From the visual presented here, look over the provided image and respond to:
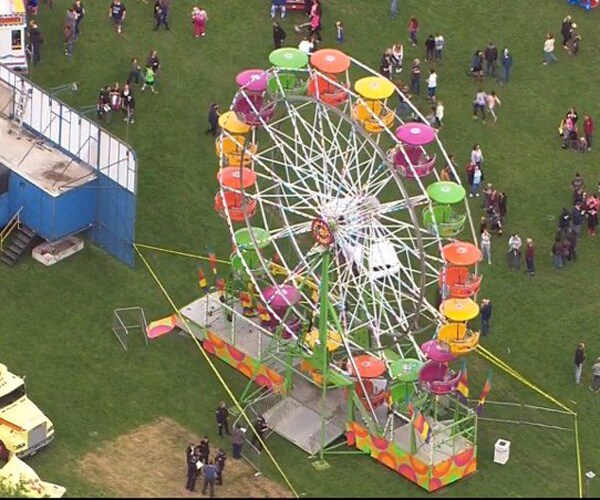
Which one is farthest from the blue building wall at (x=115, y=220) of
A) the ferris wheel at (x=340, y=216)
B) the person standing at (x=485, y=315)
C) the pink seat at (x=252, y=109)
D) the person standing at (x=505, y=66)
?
the person standing at (x=505, y=66)

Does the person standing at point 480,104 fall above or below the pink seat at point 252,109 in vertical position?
below

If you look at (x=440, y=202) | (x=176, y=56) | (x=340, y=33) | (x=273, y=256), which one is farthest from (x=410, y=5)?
(x=440, y=202)

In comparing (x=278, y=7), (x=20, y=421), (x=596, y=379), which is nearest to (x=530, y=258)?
(x=596, y=379)

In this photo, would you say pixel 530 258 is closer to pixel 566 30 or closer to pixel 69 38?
pixel 566 30

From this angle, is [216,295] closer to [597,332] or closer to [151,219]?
[151,219]

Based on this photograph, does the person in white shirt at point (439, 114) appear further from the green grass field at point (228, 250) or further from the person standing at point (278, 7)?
the person standing at point (278, 7)

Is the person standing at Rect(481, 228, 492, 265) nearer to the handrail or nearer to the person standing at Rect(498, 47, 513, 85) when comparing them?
the person standing at Rect(498, 47, 513, 85)

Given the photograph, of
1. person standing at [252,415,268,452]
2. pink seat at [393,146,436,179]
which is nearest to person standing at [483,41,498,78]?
pink seat at [393,146,436,179]
